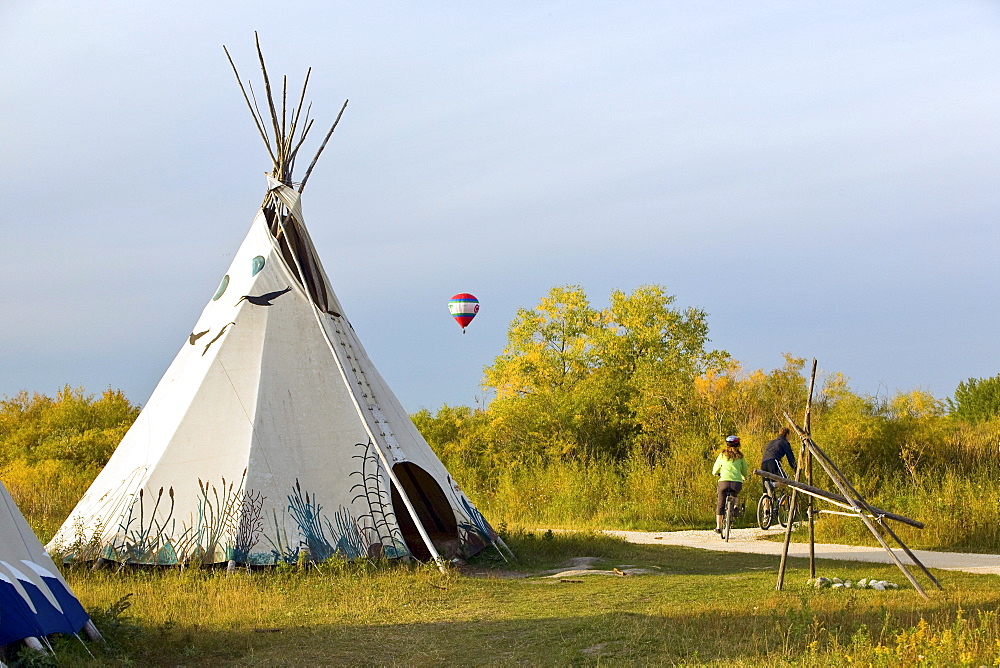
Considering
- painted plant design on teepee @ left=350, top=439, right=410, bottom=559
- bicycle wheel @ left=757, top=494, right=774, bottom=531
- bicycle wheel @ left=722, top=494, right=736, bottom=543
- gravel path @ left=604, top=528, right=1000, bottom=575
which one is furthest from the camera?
bicycle wheel @ left=757, top=494, right=774, bottom=531

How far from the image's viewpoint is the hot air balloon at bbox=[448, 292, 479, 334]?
67.4 feet

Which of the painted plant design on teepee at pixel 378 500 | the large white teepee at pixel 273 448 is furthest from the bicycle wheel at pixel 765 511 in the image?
the painted plant design on teepee at pixel 378 500

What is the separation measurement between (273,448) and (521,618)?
11.5 ft

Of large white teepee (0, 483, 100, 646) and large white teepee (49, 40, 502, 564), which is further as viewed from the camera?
large white teepee (49, 40, 502, 564)

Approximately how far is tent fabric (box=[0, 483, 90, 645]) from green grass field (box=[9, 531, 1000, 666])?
8.4 inches

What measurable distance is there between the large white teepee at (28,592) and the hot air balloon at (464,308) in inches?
575

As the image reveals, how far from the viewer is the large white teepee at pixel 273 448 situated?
8992 millimetres

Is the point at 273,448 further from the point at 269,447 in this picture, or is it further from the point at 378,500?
the point at 378,500

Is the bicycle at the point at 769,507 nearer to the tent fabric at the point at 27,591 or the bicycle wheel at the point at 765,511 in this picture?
the bicycle wheel at the point at 765,511

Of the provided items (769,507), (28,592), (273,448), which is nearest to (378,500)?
(273,448)

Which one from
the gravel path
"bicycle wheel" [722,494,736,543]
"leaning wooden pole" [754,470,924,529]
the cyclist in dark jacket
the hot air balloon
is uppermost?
the hot air balloon

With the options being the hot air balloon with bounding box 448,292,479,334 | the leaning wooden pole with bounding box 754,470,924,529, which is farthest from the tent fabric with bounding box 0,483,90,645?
the hot air balloon with bounding box 448,292,479,334

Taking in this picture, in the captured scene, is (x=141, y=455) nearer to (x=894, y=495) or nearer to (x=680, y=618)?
(x=680, y=618)

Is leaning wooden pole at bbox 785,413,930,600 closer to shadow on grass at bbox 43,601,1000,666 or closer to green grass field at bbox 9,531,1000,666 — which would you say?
green grass field at bbox 9,531,1000,666
